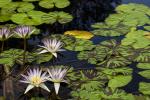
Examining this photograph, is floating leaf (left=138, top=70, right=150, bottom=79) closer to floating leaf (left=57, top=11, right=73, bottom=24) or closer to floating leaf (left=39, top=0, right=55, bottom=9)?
floating leaf (left=57, top=11, right=73, bottom=24)

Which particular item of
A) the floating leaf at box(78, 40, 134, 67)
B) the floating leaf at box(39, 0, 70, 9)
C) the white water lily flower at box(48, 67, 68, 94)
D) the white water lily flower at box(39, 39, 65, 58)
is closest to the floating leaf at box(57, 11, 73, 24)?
the floating leaf at box(39, 0, 70, 9)

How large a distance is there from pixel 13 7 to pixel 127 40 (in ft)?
3.30

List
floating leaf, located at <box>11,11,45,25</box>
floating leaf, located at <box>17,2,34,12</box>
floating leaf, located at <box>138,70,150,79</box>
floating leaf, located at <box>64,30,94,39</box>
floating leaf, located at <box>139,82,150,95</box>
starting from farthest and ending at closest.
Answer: floating leaf, located at <box>17,2,34,12</box>, floating leaf, located at <box>11,11,45,25</box>, floating leaf, located at <box>64,30,94,39</box>, floating leaf, located at <box>138,70,150,79</box>, floating leaf, located at <box>139,82,150,95</box>

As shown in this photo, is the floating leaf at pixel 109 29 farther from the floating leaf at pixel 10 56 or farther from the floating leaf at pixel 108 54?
the floating leaf at pixel 10 56

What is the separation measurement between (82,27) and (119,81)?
32.4 inches

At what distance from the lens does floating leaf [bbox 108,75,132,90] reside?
2104 millimetres

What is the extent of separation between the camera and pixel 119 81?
2143 millimetres

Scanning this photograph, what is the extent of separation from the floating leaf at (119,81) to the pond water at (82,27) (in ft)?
0.10

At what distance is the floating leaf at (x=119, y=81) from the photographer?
2.10 m

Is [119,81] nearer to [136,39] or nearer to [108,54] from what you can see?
[108,54]

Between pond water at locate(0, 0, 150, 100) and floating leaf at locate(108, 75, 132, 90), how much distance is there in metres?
0.03

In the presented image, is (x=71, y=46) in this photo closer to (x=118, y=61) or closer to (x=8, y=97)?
(x=118, y=61)

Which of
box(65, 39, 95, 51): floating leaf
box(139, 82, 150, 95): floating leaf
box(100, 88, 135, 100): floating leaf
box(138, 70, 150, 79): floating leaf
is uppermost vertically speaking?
box(65, 39, 95, 51): floating leaf

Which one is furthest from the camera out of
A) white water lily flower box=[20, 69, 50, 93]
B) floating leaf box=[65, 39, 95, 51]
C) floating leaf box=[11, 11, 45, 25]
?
floating leaf box=[11, 11, 45, 25]
